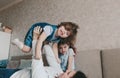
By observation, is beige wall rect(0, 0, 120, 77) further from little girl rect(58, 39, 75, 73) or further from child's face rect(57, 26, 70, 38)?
child's face rect(57, 26, 70, 38)

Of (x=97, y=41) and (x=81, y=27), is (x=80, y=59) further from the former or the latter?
(x=81, y=27)

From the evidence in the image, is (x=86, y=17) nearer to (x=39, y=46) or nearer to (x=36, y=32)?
A: (x=36, y=32)

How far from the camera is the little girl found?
1.58 metres

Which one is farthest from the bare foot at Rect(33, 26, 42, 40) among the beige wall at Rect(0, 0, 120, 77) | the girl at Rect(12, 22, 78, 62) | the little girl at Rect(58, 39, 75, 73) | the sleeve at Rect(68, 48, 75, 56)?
the beige wall at Rect(0, 0, 120, 77)

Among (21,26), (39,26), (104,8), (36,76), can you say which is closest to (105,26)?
(104,8)

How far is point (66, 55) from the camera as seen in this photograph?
1.62 meters

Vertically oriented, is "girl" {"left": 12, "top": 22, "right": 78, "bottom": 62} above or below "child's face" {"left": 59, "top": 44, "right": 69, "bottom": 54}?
above

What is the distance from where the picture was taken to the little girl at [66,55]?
5.19 feet

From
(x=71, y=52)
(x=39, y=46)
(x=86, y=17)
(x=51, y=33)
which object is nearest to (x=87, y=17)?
(x=86, y=17)

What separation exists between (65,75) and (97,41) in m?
0.82

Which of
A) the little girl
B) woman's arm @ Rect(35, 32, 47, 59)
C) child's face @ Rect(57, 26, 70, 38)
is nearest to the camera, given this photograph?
woman's arm @ Rect(35, 32, 47, 59)

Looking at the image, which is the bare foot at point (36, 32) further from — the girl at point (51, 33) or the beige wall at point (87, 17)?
the beige wall at point (87, 17)

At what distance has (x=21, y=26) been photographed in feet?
9.82

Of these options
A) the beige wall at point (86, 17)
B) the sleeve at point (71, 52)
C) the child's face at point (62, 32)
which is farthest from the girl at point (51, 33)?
the beige wall at point (86, 17)
